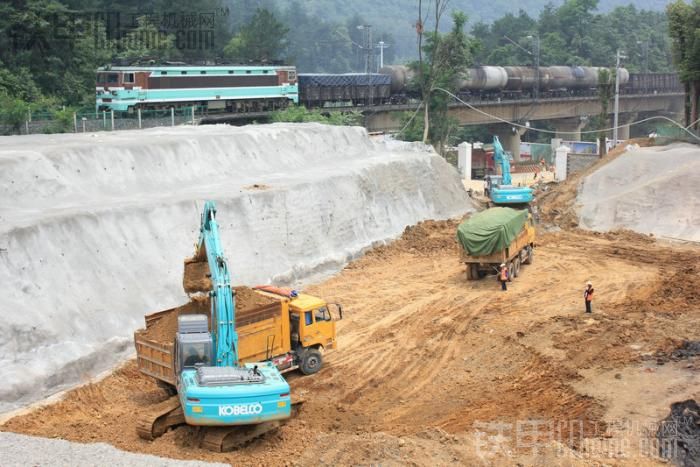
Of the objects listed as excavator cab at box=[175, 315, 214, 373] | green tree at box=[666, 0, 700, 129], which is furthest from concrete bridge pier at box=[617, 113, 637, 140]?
excavator cab at box=[175, 315, 214, 373]

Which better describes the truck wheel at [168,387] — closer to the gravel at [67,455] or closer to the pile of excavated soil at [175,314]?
the pile of excavated soil at [175,314]

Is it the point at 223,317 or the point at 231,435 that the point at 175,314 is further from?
the point at 231,435

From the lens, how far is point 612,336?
26.9 m

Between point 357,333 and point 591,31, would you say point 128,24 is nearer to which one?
point 357,333

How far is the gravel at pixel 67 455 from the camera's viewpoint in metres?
16.7

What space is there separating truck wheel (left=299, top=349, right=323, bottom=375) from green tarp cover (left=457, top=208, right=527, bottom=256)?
1132cm

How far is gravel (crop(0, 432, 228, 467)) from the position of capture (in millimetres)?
16688

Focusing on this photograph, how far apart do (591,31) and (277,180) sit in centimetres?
12256

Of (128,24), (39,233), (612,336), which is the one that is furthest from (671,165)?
(128,24)

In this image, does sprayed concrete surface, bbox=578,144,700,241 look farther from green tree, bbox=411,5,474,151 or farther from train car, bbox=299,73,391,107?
train car, bbox=299,73,391,107

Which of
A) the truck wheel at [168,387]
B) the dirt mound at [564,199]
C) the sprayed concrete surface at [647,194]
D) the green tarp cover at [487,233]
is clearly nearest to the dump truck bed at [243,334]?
the truck wheel at [168,387]

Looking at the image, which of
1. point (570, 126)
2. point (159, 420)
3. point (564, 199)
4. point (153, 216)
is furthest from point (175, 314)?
point (570, 126)

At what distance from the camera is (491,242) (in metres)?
33.6

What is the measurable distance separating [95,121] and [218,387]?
35.9 metres
